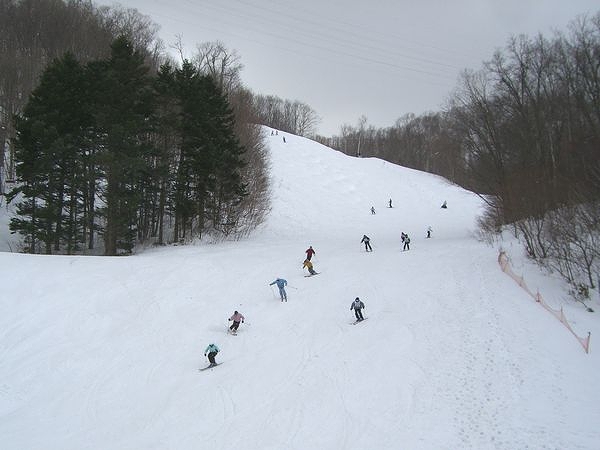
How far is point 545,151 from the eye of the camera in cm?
2956

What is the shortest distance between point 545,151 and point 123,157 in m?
29.1

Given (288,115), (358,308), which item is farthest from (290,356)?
(288,115)

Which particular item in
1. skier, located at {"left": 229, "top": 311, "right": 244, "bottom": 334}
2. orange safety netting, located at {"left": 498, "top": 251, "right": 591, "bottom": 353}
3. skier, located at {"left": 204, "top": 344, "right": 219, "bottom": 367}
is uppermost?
orange safety netting, located at {"left": 498, "top": 251, "right": 591, "bottom": 353}

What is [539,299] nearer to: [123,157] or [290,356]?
[290,356]

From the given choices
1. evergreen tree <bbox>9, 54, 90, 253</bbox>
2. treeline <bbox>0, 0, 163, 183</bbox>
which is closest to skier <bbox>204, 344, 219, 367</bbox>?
evergreen tree <bbox>9, 54, 90, 253</bbox>

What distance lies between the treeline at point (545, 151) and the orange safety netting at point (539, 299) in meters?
1.58

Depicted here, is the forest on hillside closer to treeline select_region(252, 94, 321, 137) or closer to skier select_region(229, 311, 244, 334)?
skier select_region(229, 311, 244, 334)

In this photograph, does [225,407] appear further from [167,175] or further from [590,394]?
[167,175]

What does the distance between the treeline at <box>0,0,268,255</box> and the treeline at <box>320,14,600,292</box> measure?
63.7 feet

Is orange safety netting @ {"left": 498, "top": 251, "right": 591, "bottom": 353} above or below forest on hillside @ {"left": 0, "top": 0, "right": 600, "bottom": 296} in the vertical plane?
below

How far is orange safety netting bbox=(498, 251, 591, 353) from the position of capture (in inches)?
547

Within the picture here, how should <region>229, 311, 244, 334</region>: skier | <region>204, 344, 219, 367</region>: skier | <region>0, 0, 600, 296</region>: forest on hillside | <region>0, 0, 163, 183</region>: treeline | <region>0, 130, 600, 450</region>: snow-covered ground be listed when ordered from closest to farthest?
<region>0, 130, 600, 450</region>: snow-covered ground → <region>204, 344, 219, 367</region>: skier → <region>229, 311, 244, 334</region>: skier → <region>0, 0, 600, 296</region>: forest on hillside → <region>0, 0, 163, 183</region>: treeline

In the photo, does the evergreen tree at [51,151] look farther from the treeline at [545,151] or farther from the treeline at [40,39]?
the treeline at [545,151]

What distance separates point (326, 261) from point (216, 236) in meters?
10.0
